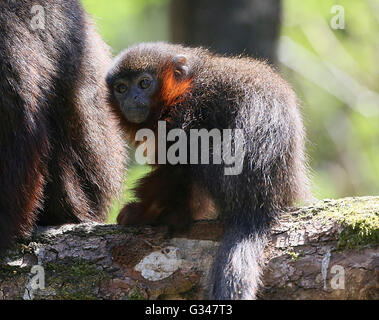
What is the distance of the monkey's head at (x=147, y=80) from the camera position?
4.62 metres

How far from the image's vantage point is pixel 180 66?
4.68m

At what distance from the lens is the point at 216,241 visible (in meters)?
4.23

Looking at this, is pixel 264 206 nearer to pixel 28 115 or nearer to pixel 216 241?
pixel 216 241

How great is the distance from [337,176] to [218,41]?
403 cm

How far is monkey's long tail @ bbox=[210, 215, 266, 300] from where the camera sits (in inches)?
150

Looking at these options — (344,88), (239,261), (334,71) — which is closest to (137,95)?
(239,261)

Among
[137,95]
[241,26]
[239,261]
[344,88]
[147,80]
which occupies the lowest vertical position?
[239,261]

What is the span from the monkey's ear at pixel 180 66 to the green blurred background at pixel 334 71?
5751 millimetres

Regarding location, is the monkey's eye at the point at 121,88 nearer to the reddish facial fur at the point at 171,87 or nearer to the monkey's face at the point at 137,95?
the monkey's face at the point at 137,95

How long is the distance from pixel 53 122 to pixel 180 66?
97 cm

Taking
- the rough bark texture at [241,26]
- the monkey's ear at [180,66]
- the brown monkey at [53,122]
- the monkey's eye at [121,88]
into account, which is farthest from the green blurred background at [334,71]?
the monkey's ear at [180,66]

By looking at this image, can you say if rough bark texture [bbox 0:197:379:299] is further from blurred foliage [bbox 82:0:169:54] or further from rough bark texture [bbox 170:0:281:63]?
blurred foliage [bbox 82:0:169:54]

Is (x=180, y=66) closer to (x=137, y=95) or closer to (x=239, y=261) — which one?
(x=137, y=95)

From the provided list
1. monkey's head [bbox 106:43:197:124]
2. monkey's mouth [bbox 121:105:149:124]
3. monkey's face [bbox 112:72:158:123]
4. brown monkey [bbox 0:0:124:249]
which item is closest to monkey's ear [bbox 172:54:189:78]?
monkey's head [bbox 106:43:197:124]
